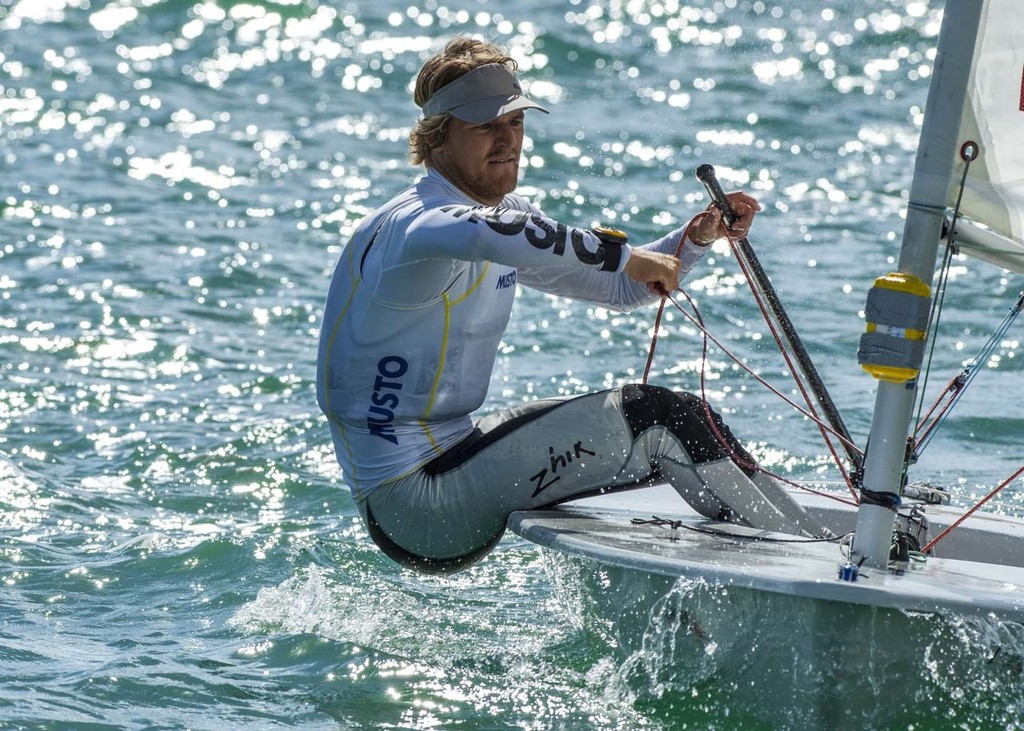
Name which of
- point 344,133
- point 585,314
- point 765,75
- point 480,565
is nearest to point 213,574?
point 480,565

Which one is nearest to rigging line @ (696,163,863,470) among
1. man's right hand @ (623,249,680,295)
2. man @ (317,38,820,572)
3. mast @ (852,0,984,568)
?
man @ (317,38,820,572)

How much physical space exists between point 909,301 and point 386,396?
1.28 m

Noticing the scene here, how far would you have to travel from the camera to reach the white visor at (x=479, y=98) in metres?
3.64

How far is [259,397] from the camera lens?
20.1ft

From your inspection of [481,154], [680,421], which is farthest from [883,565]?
[481,154]

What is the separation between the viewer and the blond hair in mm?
3697

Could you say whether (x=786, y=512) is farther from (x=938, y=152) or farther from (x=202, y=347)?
(x=202, y=347)

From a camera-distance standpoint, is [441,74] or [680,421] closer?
[680,421]

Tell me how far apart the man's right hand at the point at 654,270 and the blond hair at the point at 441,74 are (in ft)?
2.17

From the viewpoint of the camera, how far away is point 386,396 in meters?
3.59

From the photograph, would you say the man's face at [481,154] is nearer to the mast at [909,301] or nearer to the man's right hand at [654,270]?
the man's right hand at [654,270]

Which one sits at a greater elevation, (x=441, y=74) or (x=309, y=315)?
(x=441, y=74)

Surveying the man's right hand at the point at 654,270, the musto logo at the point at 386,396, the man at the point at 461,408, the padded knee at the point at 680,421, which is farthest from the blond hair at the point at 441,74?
the padded knee at the point at 680,421

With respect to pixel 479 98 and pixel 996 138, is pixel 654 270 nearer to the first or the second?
pixel 479 98
